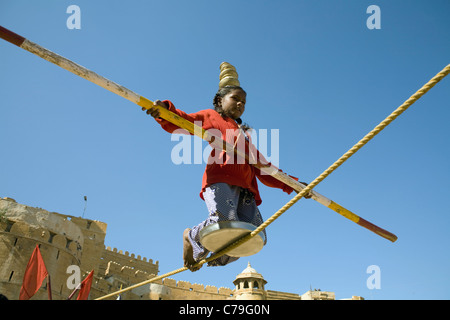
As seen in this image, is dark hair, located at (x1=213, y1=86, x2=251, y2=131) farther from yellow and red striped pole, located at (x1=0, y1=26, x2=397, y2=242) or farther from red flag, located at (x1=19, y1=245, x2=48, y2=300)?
red flag, located at (x1=19, y1=245, x2=48, y2=300)

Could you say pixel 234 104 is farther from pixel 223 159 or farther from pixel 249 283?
pixel 249 283

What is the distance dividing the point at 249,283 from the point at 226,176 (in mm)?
25196

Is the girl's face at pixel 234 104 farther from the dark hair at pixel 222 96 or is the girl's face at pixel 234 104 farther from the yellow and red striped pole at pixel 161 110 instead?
the yellow and red striped pole at pixel 161 110

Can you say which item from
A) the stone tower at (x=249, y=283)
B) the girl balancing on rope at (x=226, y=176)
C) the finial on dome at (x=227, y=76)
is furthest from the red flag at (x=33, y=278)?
the stone tower at (x=249, y=283)

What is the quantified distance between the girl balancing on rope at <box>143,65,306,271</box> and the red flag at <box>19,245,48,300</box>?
39.5 feet

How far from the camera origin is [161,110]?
3.79 metres

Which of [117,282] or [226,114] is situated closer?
[226,114]

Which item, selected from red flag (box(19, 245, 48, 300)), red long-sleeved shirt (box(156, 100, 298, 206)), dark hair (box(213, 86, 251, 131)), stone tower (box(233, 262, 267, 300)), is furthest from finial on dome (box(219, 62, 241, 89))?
stone tower (box(233, 262, 267, 300))

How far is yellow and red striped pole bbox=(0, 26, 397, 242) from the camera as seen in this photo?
347 cm

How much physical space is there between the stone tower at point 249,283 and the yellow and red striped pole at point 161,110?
78.8 feet
